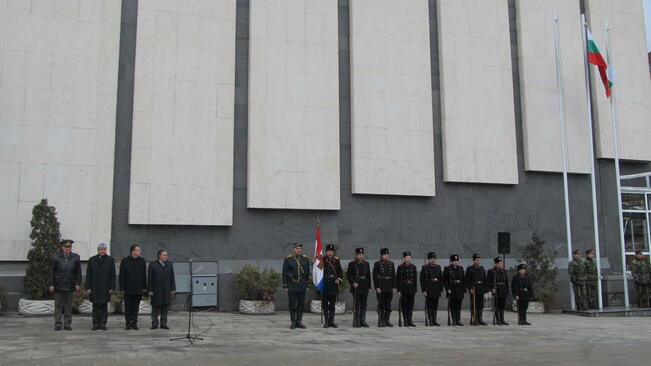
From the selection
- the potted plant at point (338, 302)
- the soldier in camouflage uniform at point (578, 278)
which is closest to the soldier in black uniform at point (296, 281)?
the potted plant at point (338, 302)

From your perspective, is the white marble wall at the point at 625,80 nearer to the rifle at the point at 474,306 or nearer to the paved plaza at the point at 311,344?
the paved plaza at the point at 311,344

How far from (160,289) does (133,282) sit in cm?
60

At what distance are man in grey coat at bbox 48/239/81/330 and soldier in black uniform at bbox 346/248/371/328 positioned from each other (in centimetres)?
619

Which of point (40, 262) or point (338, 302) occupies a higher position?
point (40, 262)

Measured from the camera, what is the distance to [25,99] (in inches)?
638

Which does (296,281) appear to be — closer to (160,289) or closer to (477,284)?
(160,289)

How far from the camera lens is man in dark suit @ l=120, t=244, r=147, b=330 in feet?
42.0

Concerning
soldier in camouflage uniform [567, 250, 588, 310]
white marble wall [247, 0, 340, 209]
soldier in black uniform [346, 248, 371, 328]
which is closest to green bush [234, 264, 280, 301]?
white marble wall [247, 0, 340, 209]

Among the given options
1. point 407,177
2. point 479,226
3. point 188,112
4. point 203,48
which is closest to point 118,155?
point 188,112

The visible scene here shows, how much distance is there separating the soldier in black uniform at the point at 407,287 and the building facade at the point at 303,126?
4238 millimetres

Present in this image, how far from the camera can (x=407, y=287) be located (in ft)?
48.8

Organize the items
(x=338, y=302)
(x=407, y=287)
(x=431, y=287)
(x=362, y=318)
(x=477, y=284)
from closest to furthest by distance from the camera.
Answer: (x=362, y=318) → (x=407, y=287) → (x=431, y=287) → (x=477, y=284) → (x=338, y=302)

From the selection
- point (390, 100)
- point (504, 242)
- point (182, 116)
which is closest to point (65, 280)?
point (182, 116)

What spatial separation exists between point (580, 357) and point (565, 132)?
44.4ft
